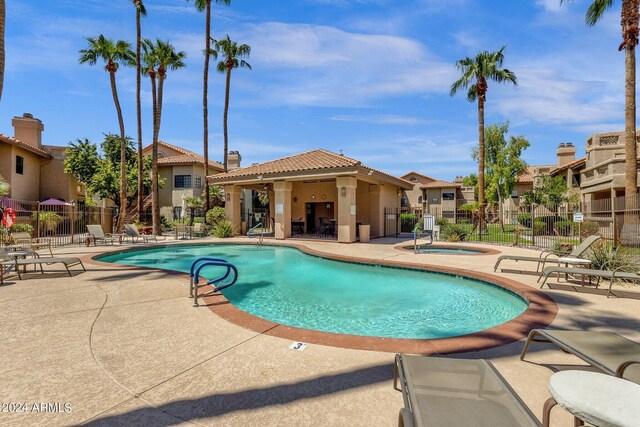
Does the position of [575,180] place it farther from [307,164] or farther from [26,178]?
[26,178]

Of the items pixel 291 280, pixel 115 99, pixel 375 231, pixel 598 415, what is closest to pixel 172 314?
pixel 291 280

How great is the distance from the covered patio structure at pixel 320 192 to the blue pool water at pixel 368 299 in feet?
19.2

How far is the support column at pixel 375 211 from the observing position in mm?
21141

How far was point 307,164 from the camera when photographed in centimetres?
1814

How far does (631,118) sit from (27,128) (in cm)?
4075

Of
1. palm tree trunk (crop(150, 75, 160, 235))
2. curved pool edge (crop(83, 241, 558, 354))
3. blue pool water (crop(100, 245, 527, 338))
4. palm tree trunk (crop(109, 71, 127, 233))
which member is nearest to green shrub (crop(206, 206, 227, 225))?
palm tree trunk (crop(150, 75, 160, 235))

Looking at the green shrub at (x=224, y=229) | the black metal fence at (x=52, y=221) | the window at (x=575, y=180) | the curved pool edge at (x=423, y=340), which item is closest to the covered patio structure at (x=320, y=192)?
the green shrub at (x=224, y=229)

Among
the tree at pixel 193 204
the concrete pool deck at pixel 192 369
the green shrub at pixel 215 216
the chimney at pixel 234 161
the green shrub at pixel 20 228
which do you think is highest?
the chimney at pixel 234 161

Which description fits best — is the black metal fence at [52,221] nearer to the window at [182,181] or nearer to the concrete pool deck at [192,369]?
the window at [182,181]

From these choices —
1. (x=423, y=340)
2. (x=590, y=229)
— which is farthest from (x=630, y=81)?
(x=423, y=340)

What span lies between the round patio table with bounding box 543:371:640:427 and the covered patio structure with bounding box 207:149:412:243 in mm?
14151

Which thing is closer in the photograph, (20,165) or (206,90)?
(20,165)

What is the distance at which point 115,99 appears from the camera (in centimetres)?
2411

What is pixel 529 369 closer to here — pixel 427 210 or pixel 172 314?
pixel 172 314
